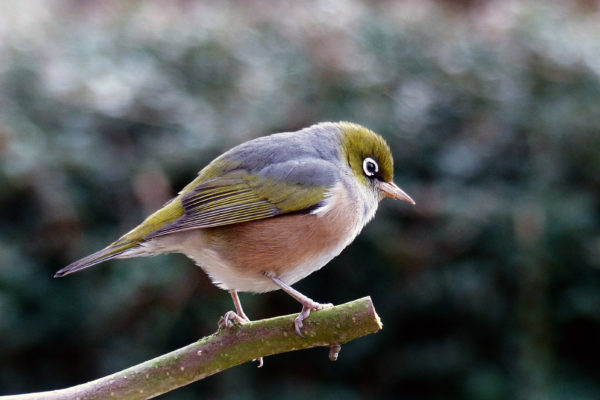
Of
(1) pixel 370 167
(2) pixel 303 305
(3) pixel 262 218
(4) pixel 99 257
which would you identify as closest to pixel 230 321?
(2) pixel 303 305

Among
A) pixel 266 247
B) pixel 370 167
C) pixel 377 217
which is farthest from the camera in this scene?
pixel 377 217

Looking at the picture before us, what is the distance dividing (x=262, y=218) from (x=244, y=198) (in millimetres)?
129

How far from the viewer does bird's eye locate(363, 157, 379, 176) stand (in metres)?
3.62

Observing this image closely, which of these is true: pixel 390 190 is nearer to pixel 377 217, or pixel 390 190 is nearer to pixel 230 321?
pixel 230 321

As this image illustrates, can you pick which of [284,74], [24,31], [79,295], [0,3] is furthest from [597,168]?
[0,3]

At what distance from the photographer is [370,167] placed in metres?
3.64

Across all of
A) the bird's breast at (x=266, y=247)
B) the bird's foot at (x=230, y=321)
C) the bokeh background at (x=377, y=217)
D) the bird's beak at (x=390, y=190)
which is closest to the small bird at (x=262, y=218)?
the bird's breast at (x=266, y=247)

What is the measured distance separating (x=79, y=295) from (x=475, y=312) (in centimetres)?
267

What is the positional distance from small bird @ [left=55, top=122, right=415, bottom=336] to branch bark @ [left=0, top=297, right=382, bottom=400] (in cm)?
39

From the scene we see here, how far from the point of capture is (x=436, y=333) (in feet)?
17.6

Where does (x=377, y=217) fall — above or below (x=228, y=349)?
below

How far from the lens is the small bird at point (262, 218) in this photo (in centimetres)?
322

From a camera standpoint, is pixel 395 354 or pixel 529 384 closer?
pixel 529 384

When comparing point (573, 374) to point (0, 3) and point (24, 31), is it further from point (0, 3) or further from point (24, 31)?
point (0, 3)
